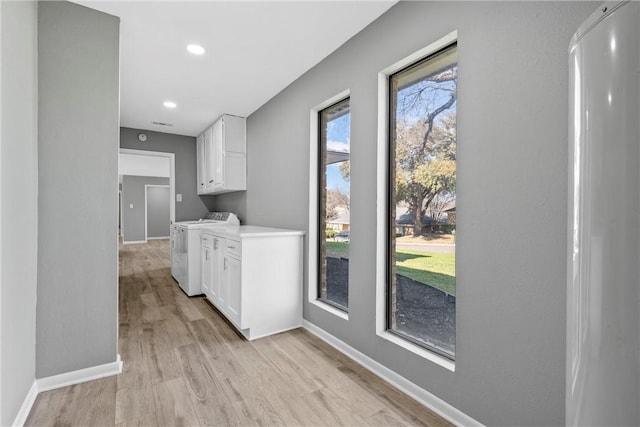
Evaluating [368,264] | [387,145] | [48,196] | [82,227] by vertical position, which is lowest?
[368,264]

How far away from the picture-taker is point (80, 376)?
185cm

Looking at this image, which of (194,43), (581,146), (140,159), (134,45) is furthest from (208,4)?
(140,159)

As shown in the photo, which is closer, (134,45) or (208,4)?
(208,4)

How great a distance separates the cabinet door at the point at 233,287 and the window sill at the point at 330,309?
0.63 m

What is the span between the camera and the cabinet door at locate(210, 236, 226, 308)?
9.68 feet

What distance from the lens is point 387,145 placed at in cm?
203

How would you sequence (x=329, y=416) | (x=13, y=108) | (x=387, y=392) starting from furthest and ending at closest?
1. (x=387, y=392)
2. (x=329, y=416)
3. (x=13, y=108)

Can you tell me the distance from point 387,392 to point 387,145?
1.51 m

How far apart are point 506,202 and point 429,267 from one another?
65 centimetres

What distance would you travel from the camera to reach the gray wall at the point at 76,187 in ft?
5.79

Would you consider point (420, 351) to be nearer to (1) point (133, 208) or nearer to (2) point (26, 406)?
(2) point (26, 406)

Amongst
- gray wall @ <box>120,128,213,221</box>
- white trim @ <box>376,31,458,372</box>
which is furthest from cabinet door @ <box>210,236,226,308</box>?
gray wall @ <box>120,128,213,221</box>

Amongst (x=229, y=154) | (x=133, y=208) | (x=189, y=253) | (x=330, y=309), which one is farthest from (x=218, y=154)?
(x=133, y=208)

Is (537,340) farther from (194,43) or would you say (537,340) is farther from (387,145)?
(194,43)
